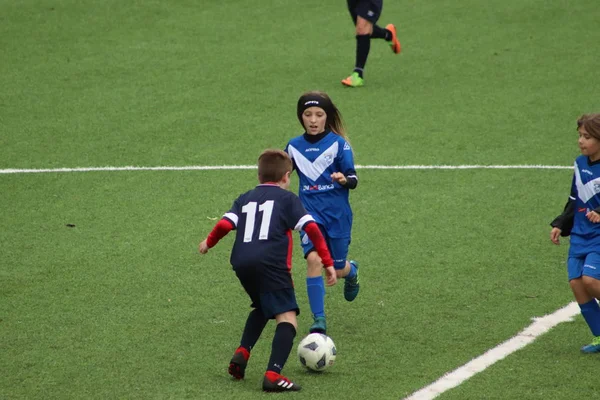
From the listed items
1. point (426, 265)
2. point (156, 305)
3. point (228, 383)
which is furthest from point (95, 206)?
point (228, 383)

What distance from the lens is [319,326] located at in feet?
22.4

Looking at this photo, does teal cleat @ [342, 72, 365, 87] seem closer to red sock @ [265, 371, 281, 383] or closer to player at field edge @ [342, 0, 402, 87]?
player at field edge @ [342, 0, 402, 87]

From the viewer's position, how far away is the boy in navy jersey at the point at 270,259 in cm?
604

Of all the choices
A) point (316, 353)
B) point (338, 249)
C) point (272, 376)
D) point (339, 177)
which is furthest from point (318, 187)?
point (272, 376)

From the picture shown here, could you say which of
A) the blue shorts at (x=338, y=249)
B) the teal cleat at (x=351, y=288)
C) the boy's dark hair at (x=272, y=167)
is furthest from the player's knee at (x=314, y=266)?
the boy's dark hair at (x=272, y=167)

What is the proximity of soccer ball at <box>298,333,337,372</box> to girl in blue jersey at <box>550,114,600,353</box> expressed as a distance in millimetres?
1674

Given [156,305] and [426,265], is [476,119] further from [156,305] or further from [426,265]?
[156,305]

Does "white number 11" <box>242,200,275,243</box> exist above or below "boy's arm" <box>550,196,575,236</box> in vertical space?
above

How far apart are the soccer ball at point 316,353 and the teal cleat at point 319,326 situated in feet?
1.63

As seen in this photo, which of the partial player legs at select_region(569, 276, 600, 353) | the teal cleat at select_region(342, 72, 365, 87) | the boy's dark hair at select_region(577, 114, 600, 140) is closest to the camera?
the boy's dark hair at select_region(577, 114, 600, 140)

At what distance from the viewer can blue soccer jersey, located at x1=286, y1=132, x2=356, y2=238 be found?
7.13 metres

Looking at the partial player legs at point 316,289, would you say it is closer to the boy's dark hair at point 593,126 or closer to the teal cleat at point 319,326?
the teal cleat at point 319,326

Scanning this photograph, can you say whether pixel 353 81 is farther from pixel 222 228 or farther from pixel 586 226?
pixel 222 228

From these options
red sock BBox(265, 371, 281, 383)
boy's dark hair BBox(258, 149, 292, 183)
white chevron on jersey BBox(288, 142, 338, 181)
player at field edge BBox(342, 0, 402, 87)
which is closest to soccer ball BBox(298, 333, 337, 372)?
red sock BBox(265, 371, 281, 383)
